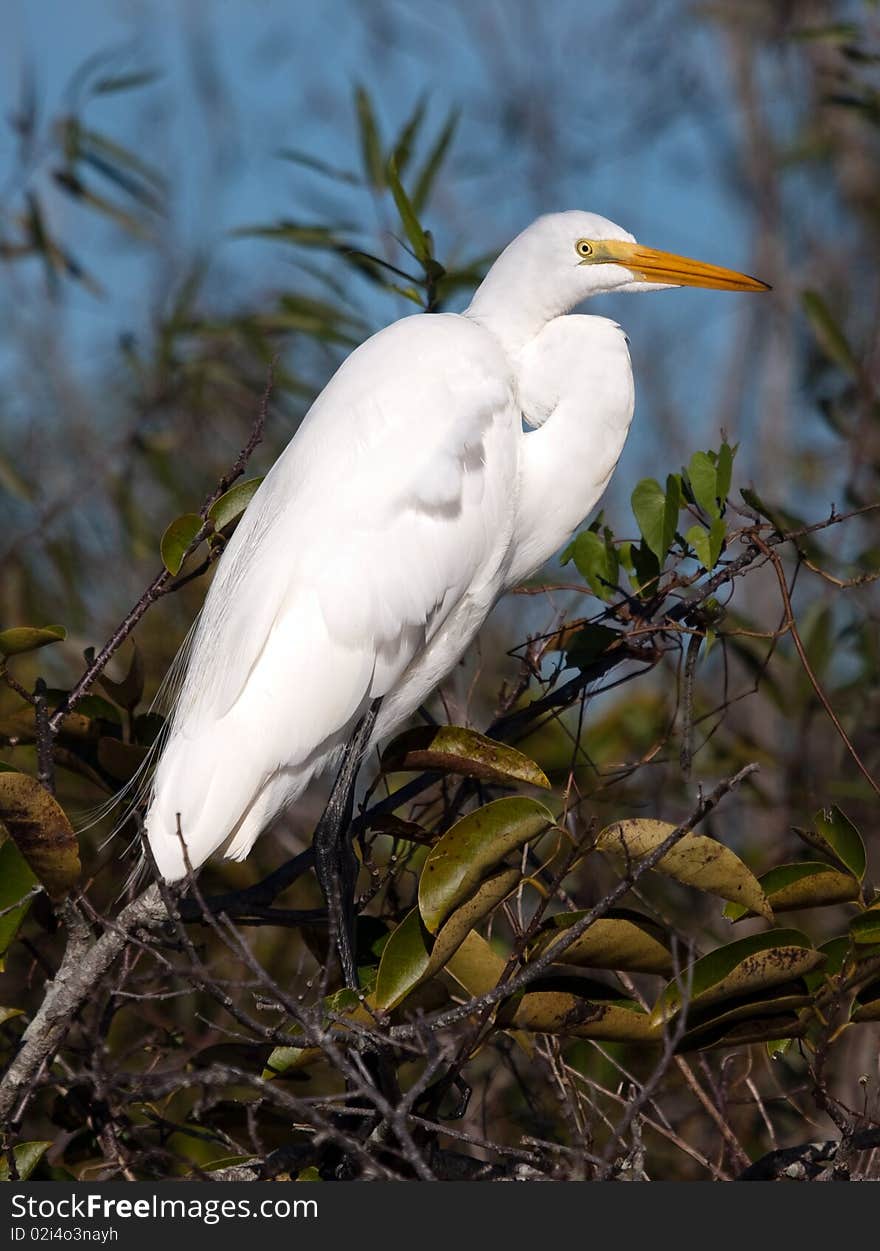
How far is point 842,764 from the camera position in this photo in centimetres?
309

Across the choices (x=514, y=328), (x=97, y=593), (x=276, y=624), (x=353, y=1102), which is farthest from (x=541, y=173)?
(x=353, y=1102)

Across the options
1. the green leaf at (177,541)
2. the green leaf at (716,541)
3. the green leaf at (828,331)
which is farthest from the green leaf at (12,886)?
the green leaf at (828,331)

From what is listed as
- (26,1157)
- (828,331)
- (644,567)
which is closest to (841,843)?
(644,567)

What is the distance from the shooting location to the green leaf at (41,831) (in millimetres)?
1551

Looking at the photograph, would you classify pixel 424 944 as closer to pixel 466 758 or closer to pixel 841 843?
pixel 466 758

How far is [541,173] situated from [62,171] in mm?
3850

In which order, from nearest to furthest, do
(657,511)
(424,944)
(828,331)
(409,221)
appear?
(424,944)
(657,511)
(409,221)
(828,331)

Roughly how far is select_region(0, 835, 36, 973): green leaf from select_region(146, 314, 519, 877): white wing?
0.27 m

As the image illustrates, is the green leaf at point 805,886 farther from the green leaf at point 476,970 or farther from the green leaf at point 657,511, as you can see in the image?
the green leaf at point 657,511

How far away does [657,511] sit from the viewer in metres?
1.81

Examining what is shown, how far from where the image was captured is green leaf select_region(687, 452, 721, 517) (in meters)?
1.79

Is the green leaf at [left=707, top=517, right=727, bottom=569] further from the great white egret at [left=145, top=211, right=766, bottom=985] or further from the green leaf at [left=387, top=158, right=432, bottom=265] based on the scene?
the green leaf at [left=387, top=158, right=432, bottom=265]

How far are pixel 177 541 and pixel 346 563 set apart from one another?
1.27 feet

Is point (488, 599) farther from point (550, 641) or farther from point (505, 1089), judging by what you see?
point (505, 1089)
